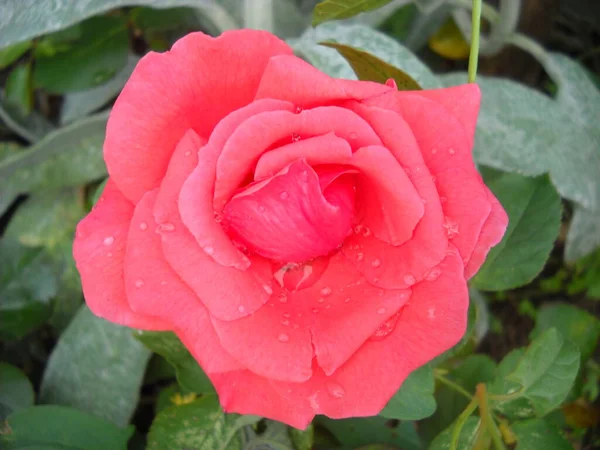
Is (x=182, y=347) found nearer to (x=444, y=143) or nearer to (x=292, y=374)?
(x=292, y=374)

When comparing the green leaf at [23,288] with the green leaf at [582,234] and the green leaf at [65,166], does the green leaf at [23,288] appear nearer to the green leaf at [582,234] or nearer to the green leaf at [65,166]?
the green leaf at [65,166]

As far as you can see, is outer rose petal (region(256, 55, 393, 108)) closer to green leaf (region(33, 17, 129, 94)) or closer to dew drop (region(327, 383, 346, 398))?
dew drop (region(327, 383, 346, 398))

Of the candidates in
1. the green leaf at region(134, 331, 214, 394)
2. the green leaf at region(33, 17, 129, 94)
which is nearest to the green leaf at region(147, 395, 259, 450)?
the green leaf at region(134, 331, 214, 394)

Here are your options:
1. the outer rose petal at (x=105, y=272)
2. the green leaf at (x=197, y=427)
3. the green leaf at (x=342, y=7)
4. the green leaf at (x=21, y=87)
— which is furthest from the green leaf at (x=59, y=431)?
the green leaf at (x=21, y=87)

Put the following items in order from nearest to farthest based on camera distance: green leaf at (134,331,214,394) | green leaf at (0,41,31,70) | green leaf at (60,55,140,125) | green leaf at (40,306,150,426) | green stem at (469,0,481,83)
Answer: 1. green stem at (469,0,481,83)
2. green leaf at (134,331,214,394)
3. green leaf at (40,306,150,426)
4. green leaf at (0,41,31,70)
5. green leaf at (60,55,140,125)

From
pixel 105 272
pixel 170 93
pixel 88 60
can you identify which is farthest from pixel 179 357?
pixel 88 60

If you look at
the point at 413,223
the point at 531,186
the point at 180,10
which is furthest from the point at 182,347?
the point at 180,10

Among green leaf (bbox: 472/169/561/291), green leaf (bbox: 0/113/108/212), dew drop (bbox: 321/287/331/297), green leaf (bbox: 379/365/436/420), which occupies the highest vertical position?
dew drop (bbox: 321/287/331/297)

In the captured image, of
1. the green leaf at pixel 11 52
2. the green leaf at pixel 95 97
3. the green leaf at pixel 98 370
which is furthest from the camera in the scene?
the green leaf at pixel 95 97
